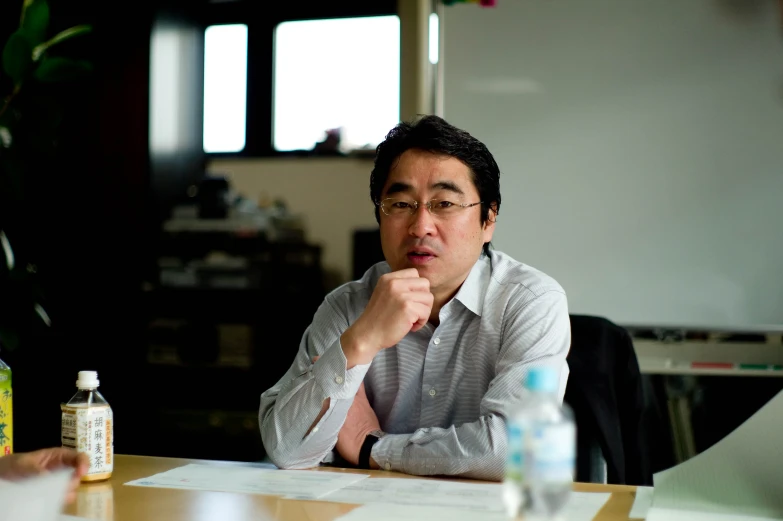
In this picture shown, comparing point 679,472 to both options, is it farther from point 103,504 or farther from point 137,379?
point 137,379

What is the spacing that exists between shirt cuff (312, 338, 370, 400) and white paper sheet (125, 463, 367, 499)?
15 cm

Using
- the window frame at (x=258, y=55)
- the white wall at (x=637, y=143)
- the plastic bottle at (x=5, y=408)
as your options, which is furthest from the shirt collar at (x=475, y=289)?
the window frame at (x=258, y=55)

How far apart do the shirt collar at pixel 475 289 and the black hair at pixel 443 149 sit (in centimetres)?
11

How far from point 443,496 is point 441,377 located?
1.62 feet

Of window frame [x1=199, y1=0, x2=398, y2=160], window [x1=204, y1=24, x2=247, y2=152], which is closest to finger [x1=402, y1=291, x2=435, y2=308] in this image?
window frame [x1=199, y1=0, x2=398, y2=160]

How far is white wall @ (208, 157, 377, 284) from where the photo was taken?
15.9 feet

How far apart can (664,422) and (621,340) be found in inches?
42.4

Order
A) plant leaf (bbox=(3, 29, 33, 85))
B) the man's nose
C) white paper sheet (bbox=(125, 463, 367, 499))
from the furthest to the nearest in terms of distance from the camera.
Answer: plant leaf (bbox=(3, 29, 33, 85))
the man's nose
white paper sheet (bbox=(125, 463, 367, 499))

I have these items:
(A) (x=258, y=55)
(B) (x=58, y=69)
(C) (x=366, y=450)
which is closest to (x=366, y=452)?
(C) (x=366, y=450)

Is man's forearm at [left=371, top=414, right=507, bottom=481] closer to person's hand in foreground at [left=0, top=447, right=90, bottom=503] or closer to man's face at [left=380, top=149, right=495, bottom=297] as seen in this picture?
man's face at [left=380, top=149, right=495, bottom=297]

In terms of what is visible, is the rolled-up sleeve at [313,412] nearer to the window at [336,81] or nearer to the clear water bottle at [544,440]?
the clear water bottle at [544,440]

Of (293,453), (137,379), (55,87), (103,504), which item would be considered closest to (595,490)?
(293,453)

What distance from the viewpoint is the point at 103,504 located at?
1166 millimetres

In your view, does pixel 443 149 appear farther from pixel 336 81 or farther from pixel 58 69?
pixel 336 81
